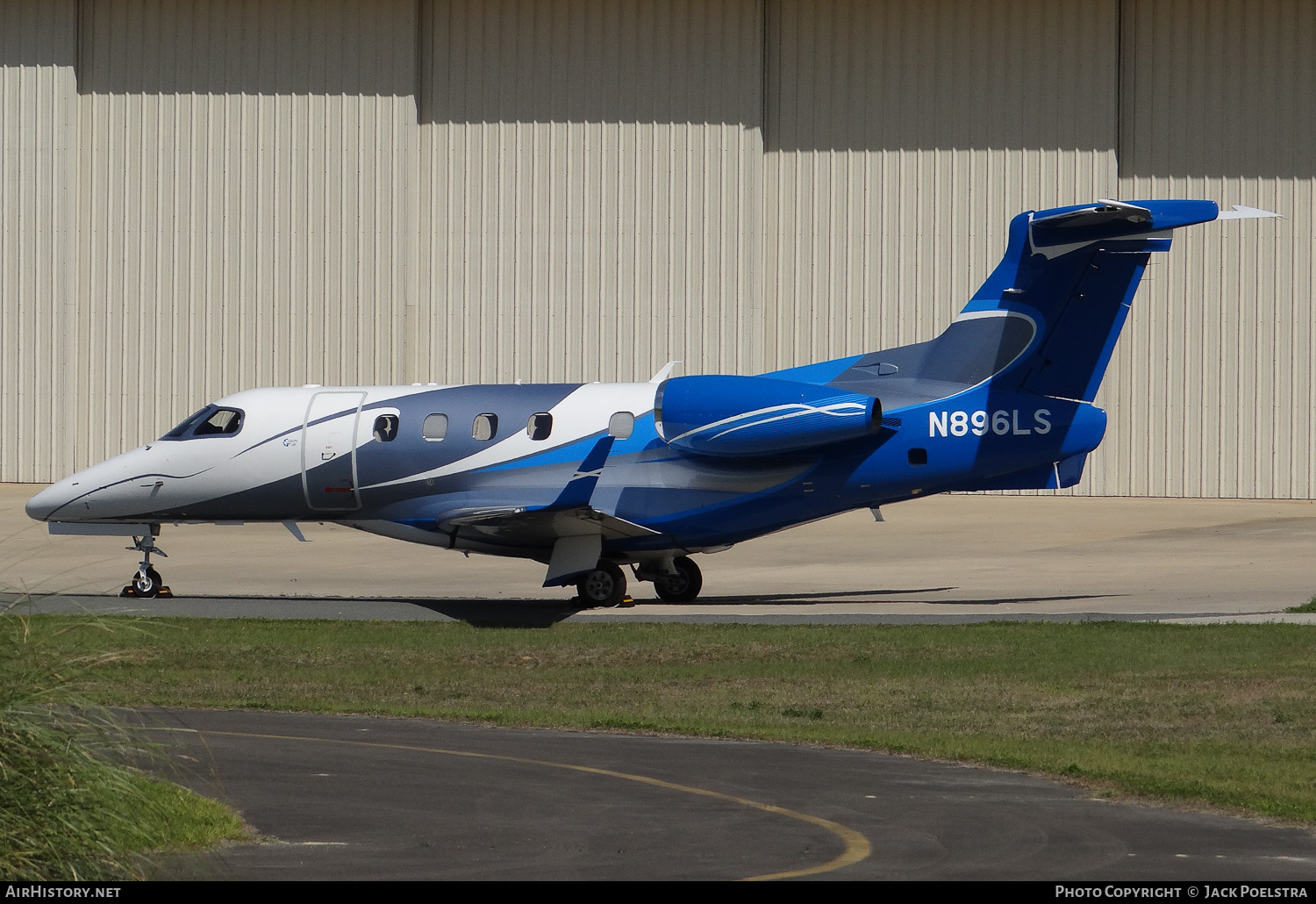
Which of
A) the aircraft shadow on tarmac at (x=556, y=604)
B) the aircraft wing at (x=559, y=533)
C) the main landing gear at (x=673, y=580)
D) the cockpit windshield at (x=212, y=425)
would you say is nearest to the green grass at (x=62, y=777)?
the aircraft shadow on tarmac at (x=556, y=604)

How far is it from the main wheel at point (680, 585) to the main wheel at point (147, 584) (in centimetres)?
729

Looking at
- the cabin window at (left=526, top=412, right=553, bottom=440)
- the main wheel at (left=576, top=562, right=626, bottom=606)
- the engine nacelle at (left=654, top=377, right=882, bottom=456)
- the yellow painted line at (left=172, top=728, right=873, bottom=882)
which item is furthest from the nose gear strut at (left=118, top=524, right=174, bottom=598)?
the yellow painted line at (left=172, top=728, right=873, bottom=882)

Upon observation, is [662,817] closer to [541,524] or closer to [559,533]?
[541,524]

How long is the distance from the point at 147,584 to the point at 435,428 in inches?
193

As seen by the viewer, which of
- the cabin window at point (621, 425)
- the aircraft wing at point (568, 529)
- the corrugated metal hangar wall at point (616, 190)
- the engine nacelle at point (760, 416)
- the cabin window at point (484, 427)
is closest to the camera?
the engine nacelle at point (760, 416)

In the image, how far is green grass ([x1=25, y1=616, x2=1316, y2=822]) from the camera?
50.4ft

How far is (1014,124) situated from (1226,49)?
16.4 feet

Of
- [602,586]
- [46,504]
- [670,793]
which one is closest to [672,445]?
[602,586]

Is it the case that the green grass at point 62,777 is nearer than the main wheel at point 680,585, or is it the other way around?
the green grass at point 62,777

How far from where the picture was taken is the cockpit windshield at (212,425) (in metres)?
26.2

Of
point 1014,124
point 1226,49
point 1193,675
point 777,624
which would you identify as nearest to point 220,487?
point 777,624

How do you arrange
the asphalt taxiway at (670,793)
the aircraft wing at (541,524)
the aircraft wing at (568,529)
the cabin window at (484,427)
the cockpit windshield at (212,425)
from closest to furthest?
1. the asphalt taxiway at (670,793)
2. the aircraft wing at (541,524)
3. the aircraft wing at (568,529)
4. the cabin window at (484,427)
5. the cockpit windshield at (212,425)

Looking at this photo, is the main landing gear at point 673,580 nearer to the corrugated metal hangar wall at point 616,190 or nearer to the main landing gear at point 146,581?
the main landing gear at point 146,581
